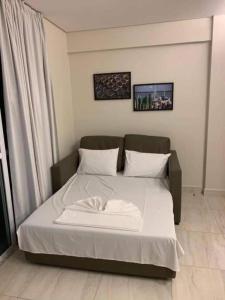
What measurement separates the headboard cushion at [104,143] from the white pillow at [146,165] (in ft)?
0.59

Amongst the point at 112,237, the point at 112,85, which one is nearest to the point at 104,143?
the point at 112,85

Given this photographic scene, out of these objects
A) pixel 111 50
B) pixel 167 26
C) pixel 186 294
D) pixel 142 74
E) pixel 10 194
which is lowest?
pixel 186 294

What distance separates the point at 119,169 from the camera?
3.28 m

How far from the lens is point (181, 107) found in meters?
3.34

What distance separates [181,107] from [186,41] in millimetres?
874

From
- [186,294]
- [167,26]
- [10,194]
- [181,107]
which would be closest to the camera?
[186,294]

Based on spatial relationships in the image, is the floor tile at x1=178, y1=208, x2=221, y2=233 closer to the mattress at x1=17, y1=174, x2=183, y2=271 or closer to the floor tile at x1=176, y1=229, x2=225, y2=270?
the floor tile at x1=176, y1=229, x2=225, y2=270

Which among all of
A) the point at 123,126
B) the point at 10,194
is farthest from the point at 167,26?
the point at 10,194

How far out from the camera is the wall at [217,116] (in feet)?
9.75

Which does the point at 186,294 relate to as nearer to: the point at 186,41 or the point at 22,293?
the point at 22,293

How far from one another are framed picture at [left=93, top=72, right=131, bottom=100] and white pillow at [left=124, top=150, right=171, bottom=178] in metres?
0.96

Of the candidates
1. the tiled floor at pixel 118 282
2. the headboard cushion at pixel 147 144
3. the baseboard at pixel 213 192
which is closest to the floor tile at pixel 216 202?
the baseboard at pixel 213 192

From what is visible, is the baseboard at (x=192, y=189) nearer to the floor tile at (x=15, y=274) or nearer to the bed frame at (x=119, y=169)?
the bed frame at (x=119, y=169)

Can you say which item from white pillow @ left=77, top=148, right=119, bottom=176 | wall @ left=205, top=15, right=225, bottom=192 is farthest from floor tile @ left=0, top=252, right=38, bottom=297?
wall @ left=205, top=15, right=225, bottom=192
